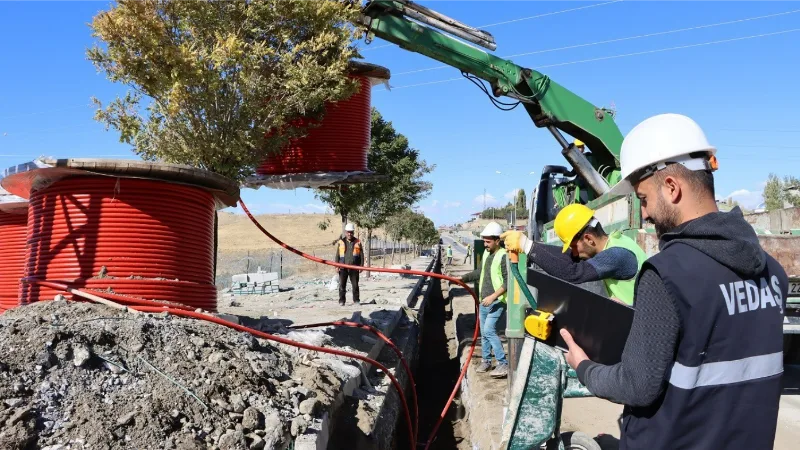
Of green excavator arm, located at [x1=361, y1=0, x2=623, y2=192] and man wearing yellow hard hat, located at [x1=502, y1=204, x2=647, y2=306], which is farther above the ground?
green excavator arm, located at [x1=361, y1=0, x2=623, y2=192]

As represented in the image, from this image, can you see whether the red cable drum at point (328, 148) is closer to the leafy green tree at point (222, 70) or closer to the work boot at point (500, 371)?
the leafy green tree at point (222, 70)

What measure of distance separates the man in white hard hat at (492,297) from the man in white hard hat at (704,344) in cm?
532

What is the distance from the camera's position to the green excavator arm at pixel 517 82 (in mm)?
8555

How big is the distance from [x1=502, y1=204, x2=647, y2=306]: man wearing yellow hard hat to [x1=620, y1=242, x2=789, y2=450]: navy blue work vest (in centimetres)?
160

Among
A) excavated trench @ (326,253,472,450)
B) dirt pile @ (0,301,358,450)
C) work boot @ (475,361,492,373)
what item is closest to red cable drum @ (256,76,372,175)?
excavated trench @ (326,253,472,450)

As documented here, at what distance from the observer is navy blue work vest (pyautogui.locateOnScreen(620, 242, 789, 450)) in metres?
1.66

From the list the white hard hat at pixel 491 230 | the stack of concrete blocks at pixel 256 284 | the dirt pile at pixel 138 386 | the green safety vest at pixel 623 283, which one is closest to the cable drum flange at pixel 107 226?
the dirt pile at pixel 138 386

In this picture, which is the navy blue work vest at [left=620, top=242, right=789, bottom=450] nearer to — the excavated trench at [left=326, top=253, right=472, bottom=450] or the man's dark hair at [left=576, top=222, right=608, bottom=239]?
the man's dark hair at [left=576, top=222, right=608, bottom=239]

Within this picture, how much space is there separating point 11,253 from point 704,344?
7789mm

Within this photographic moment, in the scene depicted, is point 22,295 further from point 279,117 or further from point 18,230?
point 279,117

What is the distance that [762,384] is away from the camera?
5.74 ft

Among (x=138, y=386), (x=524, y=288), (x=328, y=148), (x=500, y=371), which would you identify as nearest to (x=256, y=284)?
(x=328, y=148)

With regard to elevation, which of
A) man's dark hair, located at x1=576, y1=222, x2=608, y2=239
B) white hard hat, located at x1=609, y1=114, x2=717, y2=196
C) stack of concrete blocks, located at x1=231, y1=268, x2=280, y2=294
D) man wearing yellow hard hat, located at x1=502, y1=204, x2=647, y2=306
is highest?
white hard hat, located at x1=609, y1=114, x2=717, y2=196

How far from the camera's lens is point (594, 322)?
2.31m
